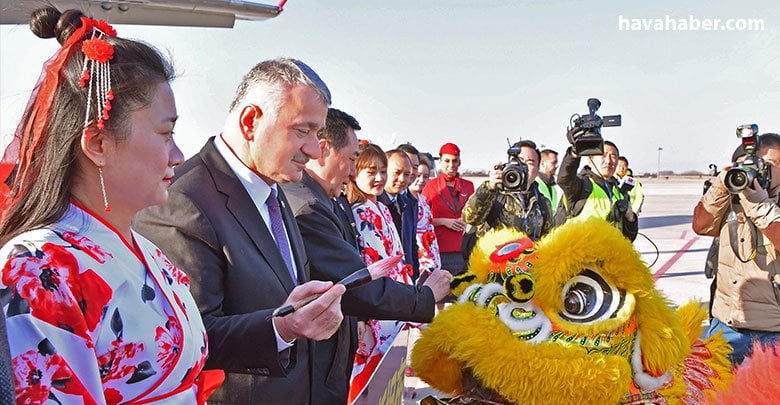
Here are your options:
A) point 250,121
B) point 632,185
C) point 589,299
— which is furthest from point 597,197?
point 250,121

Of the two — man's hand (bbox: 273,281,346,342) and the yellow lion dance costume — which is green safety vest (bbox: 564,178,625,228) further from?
man's hand (bbox: 273,281,346,342)

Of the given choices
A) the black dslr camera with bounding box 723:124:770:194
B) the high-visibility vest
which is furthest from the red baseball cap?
the black dslr camera with bounding box 723:124:770:194

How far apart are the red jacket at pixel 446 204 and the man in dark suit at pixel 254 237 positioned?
4.11 m

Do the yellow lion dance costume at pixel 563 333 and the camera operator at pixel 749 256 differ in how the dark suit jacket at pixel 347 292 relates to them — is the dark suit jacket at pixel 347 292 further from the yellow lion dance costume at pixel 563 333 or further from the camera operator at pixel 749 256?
the camera operator at pixel 749 256

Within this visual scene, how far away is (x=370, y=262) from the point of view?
10.7 feet

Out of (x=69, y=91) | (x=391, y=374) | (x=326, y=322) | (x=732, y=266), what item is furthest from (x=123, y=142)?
(x=732, y=266)

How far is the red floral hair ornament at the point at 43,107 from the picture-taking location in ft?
3.61

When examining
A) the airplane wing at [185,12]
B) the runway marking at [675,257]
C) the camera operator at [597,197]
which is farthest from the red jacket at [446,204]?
the runway marking at [675,257]

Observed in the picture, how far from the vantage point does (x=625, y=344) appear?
1.84m

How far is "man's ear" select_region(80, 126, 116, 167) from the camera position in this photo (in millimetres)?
1105

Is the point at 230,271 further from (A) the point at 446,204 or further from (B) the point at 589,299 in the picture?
(A) the point at 446,204

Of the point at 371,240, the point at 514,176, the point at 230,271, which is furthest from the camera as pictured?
the point at 514,176

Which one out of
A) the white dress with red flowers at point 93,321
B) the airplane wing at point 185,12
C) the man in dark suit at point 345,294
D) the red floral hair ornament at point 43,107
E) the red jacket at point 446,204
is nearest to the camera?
the white dress with red flowers at point 93,321

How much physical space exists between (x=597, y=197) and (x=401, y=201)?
60.8 inches
